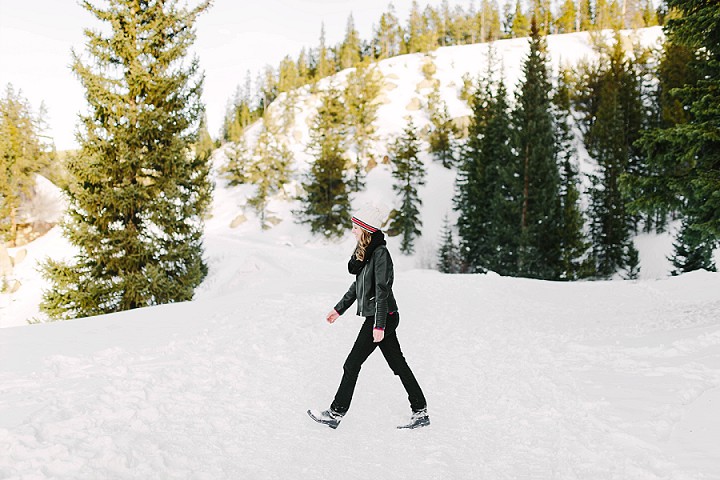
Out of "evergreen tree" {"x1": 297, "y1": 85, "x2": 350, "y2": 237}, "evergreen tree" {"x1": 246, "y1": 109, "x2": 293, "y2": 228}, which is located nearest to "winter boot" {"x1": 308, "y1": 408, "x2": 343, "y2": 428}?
"evergreen tree" {"x1": 297, "y1": 85, "x2": 350, "y2": 237}

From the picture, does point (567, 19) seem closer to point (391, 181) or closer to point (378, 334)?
point (391, 181)

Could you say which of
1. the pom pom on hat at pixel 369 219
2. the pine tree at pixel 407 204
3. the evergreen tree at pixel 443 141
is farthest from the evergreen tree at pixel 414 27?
the pom pom on hat at pixel 369 219

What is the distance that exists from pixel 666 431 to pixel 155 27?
16.0 meters

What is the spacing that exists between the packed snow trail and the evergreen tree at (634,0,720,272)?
2025mm

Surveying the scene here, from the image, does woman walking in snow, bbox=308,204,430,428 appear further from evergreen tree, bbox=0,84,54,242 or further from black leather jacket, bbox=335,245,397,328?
evergreen tree, bbox=0,84,54,242

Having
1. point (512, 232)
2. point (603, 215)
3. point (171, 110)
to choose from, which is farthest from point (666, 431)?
point (603, 215)

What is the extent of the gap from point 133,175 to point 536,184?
21617mm

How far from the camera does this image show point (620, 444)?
3.65m

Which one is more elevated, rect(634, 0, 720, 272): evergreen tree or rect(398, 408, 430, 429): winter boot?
rect(634, 0, 720, 272): evergreen tree

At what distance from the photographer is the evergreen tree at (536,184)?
82.1 ft

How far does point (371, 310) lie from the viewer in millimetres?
4211

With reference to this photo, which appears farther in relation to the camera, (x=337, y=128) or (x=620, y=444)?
(x=337, y=128)

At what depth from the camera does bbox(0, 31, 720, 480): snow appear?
3.33 metres

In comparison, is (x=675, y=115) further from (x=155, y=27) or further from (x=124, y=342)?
(x=124, y=342)
